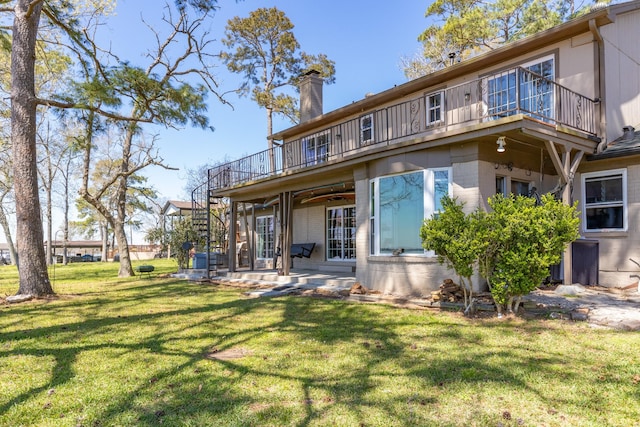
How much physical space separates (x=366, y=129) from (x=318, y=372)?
9660 millimetres

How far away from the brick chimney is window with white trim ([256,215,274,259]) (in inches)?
177

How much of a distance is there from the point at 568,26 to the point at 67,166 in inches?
1473

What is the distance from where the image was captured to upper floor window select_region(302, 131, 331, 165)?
1421 cm

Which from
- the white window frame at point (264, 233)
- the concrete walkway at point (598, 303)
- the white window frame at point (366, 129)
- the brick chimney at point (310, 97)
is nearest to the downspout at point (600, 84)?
the concrete walkway at point (598, 303)

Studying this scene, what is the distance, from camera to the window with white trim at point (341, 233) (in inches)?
535

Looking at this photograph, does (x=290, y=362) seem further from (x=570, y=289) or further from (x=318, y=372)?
(x=570, y=289)

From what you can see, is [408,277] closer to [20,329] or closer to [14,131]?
[20,329]

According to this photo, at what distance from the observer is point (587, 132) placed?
8445 millimetres

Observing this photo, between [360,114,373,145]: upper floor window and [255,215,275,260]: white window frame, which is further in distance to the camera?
[255,215,275,260]: white window frame

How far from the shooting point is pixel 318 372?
4121 mm

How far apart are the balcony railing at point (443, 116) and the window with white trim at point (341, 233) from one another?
2.01 metres

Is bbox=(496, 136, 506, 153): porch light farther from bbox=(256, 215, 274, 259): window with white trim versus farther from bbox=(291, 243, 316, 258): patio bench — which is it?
bbox=(256, 215, 274, 259): window with white trim

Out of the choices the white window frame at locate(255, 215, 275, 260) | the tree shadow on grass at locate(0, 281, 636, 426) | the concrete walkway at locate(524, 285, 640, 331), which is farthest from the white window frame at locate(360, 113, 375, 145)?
the concrete walkway at locate(524, 285, 640, 331)

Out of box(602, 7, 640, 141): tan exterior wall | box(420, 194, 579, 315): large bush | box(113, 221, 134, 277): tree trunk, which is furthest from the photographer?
box(113, 221, 134, 277): tree trunk
